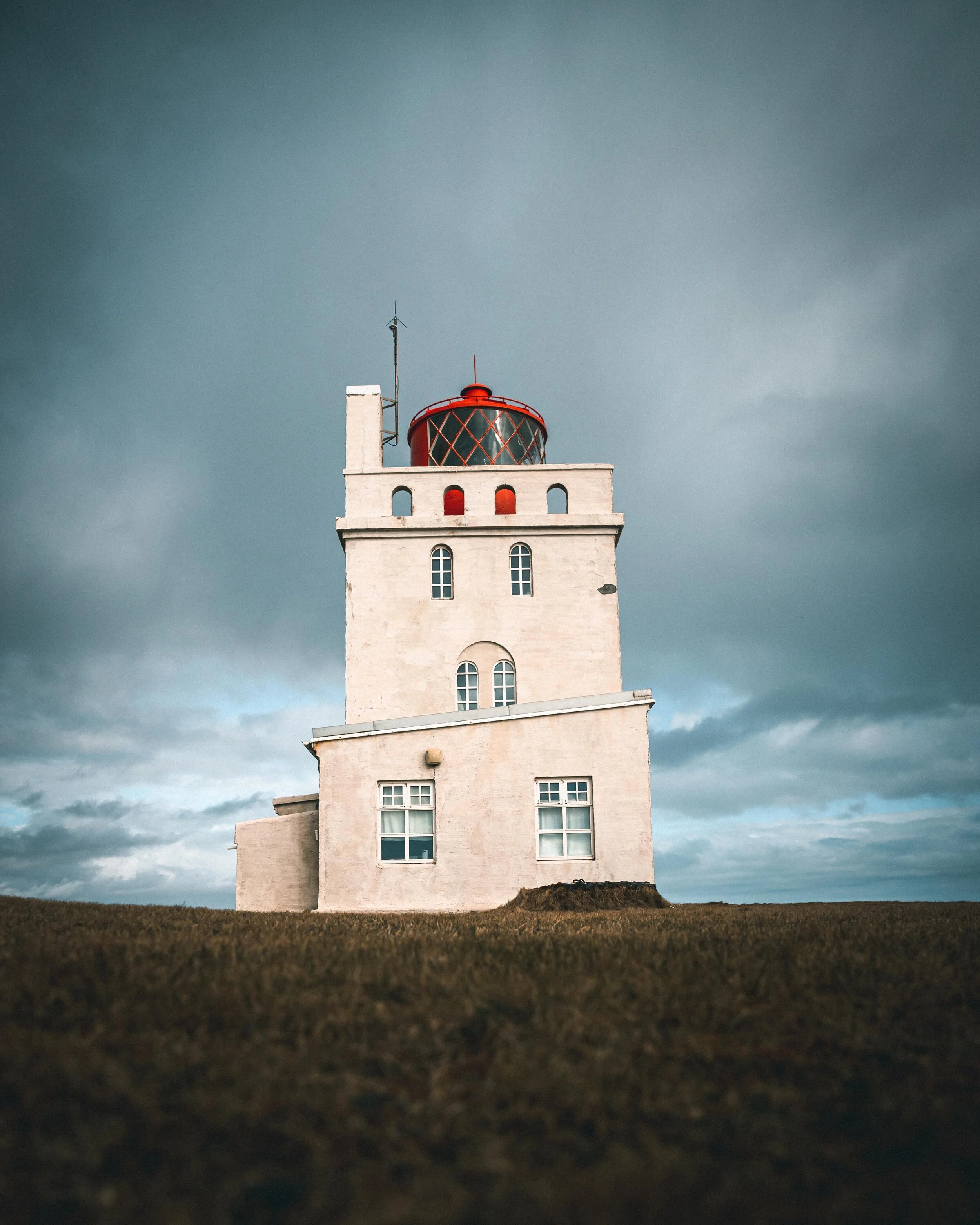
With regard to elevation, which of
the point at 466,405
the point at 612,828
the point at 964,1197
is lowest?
the point at 964,1197

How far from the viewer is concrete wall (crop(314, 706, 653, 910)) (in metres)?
19.5

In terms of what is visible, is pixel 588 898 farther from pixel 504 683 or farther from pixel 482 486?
pixel 482 486

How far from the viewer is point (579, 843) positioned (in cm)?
1988

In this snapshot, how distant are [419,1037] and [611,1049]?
962mm

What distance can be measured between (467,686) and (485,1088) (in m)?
23.8

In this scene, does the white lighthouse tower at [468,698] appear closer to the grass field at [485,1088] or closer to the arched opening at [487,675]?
the arched opening at [487,675]

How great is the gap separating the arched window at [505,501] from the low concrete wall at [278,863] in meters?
11.8

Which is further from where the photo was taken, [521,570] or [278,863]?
[521,570]

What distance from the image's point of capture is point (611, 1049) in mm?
4387

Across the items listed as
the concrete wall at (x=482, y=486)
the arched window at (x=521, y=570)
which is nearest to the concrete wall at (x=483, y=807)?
the arched window at (x=521, y=570)

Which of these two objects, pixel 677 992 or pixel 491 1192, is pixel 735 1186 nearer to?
pixel 491 1192

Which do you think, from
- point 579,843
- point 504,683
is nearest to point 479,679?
point 504,683

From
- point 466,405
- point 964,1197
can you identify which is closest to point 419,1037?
point 964,1197

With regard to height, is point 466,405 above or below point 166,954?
above
